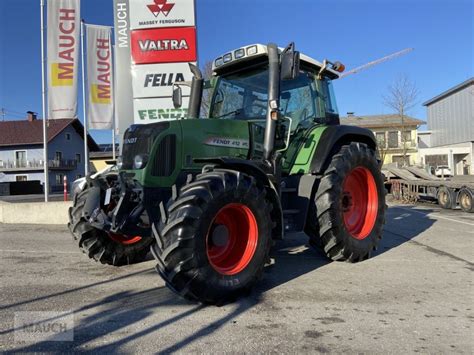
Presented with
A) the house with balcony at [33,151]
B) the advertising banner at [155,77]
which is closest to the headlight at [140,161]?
the advertising banner at [155,77]

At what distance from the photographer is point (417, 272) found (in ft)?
18.7

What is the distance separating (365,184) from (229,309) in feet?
11.8

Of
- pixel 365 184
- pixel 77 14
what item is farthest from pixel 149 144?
pixel 77 14

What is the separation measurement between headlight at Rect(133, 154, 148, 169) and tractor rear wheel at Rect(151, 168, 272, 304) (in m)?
0.62

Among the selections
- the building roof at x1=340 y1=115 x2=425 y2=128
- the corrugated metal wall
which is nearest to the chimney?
the building roof at x1=340 y1=115 x2=425 y2=128

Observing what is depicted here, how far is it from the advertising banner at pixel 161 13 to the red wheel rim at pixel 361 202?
659 cm

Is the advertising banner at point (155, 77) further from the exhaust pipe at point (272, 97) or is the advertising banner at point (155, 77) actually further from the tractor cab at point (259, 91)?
the exhaust pipe at point (272, 97)

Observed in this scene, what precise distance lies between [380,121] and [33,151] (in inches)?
1527

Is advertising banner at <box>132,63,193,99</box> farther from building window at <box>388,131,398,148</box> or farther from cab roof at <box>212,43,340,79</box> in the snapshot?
building window at <box>388,131,398,148</box>

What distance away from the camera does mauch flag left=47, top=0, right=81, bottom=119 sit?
43.0ft

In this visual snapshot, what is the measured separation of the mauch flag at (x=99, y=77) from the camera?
1543 cm

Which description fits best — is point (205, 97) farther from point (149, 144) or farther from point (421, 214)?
point (421, 214)

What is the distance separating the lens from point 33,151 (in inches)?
1983
